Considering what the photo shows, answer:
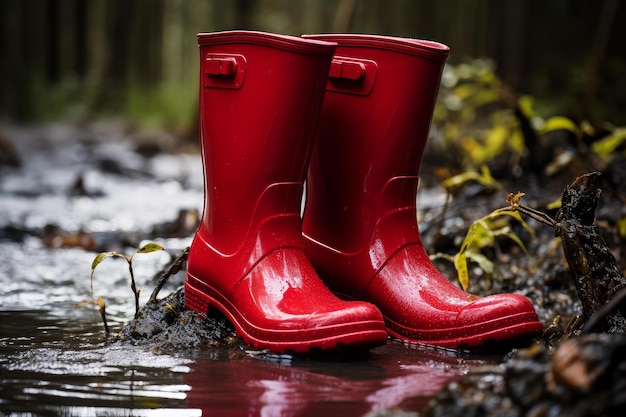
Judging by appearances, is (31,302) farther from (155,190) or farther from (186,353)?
(155,190)

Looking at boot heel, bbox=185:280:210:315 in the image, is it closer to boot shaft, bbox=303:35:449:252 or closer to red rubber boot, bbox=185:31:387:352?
red rubber boot, bbox=185:31:387:352

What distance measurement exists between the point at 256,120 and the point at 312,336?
20.6 inches

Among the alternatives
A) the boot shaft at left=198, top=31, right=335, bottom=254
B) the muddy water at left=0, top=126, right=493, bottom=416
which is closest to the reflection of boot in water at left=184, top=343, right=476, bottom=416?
the muddy water at left=0, top=126, right=493, bottom=416

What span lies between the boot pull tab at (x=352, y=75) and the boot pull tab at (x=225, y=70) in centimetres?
26

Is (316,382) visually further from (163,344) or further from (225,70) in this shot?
(225,70)

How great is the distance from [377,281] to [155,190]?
435 cm

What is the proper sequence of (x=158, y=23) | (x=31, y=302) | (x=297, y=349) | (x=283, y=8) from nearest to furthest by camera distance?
(x=297, y=349), (x=31, y=302), (x=158, y=23), (x=283, y=8)

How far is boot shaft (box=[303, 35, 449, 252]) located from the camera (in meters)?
1.98

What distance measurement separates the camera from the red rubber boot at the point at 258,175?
1797 mm

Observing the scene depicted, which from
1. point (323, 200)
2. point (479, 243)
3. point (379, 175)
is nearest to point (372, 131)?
point (379, 175)

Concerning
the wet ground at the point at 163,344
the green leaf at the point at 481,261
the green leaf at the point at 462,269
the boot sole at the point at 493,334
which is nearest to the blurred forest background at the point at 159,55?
the wet ground at the point at 163,344

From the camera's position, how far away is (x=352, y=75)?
201cm

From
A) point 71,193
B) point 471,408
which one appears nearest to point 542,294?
point 471,408

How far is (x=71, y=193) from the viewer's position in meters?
5.61
